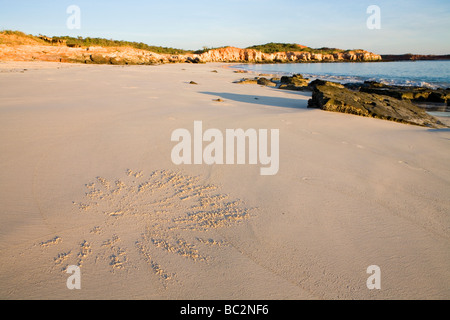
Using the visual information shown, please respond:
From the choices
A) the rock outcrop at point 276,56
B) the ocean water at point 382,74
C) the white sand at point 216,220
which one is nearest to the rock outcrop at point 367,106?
the white sand at point 216,220

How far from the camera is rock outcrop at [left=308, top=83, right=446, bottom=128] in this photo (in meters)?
6.10

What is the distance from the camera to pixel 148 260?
Answer: 4.99ft

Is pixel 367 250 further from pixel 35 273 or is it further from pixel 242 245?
pixel 35 273

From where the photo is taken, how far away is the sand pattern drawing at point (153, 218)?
1.53 metres

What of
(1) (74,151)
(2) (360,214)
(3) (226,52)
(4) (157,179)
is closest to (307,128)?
(2) (360,214)

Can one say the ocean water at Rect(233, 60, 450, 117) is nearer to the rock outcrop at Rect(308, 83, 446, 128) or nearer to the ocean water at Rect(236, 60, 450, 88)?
the ocean water at Rect(236, 60, 450, 88)

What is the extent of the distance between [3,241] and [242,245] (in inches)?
60.8

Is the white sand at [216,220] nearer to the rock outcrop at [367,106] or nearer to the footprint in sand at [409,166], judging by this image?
the footprint in sand at [409,166]

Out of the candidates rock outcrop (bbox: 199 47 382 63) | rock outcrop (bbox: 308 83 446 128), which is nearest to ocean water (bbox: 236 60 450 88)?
rock outcrop (bbox: 308 83 446 128)

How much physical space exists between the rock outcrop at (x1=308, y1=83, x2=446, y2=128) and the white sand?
2.68 m

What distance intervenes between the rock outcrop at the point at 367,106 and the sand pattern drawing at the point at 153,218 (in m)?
5.05

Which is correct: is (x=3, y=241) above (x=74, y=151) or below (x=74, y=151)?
below
